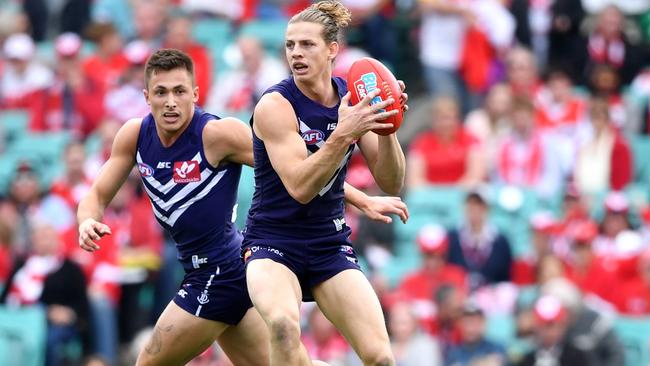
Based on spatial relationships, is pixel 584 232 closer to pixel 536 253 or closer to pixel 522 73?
pixel 536 253

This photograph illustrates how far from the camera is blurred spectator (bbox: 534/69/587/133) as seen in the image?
53.3ft

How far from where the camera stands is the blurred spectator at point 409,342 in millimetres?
13414

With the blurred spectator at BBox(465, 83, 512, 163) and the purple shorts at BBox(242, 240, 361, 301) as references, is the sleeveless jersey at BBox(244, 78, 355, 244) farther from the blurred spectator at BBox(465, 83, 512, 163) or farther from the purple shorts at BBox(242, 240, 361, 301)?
the blurred spectator at BBox(465, 83, 512, 163)

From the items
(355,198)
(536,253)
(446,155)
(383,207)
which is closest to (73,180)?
(446,155)

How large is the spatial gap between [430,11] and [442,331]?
4583 millimetres

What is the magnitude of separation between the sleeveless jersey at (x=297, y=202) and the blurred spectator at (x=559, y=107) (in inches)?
289

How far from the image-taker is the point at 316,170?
8.64 metres

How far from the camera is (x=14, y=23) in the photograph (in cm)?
1962

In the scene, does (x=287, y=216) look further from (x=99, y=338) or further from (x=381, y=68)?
(x=99, y=338)

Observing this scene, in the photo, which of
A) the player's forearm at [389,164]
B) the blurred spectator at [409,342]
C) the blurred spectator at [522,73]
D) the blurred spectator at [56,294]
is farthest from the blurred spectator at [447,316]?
the player's forearm at [389,164]

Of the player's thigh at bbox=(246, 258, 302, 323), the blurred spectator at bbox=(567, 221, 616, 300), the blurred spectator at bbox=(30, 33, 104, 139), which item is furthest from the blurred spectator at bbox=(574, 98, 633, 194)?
the player's thigh at bbox=(246, 258, 302, 323)

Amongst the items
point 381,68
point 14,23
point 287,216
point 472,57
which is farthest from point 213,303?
point 14,23

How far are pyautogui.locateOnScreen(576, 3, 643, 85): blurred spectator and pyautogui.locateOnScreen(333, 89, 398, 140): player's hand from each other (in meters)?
9.16

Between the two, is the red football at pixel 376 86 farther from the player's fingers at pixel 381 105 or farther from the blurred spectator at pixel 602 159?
the blurred spectator at pixel 602 159
